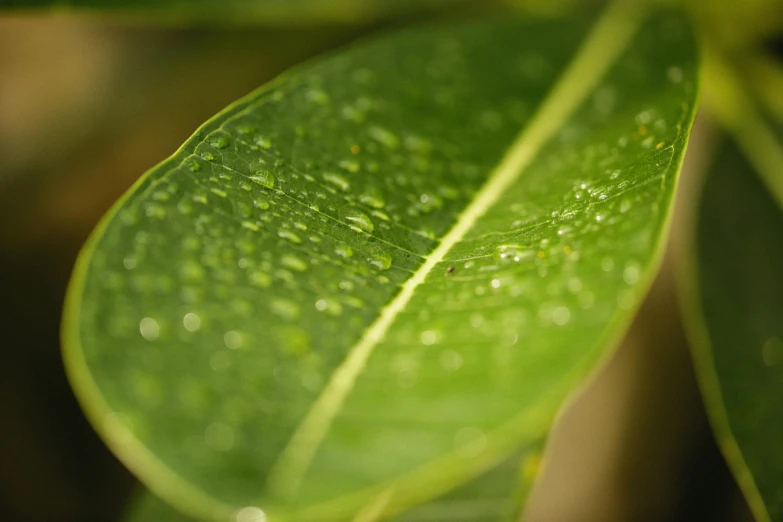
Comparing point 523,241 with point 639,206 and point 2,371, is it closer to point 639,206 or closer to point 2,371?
point 639,206

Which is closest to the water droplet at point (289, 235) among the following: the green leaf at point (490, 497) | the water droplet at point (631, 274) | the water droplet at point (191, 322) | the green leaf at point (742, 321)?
the water droplet at point (191, 322)

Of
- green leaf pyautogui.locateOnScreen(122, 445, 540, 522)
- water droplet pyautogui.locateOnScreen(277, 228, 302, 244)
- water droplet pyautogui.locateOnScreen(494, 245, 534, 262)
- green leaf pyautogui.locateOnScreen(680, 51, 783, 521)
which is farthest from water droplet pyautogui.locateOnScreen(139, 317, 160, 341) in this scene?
green leaf pyautogui.locateOnScreen(680, 51, 783, 521)

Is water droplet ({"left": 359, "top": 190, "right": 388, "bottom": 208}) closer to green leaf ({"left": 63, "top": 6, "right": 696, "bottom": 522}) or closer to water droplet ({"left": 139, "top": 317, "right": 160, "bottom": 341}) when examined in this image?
green leaf ({"left": 63, "top": 6, "right": 696, "bottom": 522})

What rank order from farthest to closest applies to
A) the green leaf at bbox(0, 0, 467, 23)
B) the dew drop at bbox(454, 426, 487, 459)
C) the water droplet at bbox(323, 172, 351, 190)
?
the green leaf at bbox(0, 0, 467, 23)
the water droplet at bbox(323, 172, 351, 190)
the dew drop at bbox(454, 426, 487, 459)

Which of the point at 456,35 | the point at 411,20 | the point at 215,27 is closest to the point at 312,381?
the point at 456,35

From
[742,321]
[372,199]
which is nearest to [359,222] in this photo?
[372,199]

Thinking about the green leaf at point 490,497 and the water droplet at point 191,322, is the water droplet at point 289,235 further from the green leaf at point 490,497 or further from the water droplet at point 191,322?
the green leaf at point 490,497
